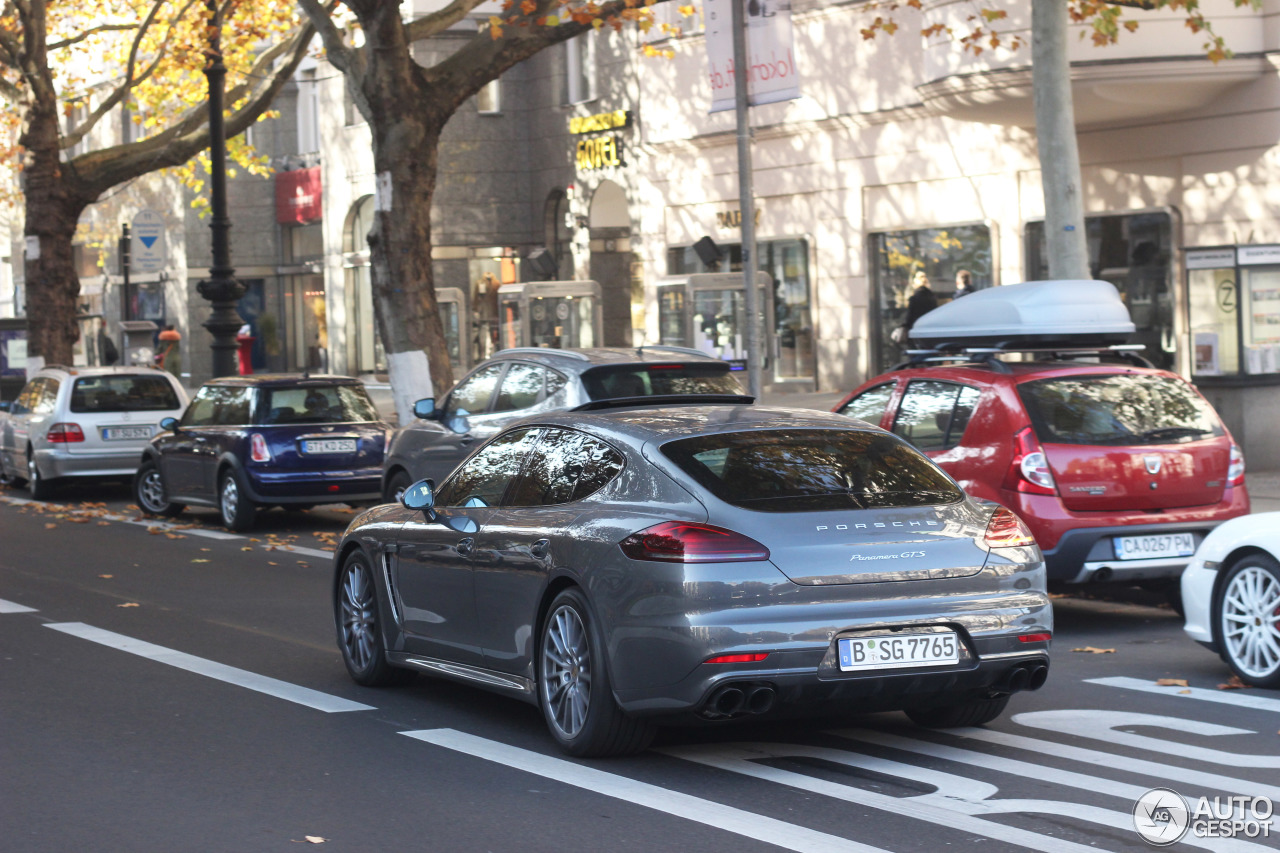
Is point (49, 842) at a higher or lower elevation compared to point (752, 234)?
Result: lower

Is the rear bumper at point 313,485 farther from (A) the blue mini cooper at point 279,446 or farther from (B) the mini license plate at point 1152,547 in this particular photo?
(B) the mini license plate at point 1152,547

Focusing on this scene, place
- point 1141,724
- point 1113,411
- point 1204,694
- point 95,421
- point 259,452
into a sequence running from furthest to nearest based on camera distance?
point 95,421, point 259,452, point 1113,411, point 1204,694, point 1141,724

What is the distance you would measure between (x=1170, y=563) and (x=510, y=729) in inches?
166

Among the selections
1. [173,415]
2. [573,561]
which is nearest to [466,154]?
[173,415]

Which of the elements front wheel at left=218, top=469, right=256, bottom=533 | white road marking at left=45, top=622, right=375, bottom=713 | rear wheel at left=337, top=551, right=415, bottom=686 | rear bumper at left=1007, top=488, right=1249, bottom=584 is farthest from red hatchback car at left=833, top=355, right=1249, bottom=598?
front wheel at left=218, top=469, right=256, bottom=533

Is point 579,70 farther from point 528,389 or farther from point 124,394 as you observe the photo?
point 528,389

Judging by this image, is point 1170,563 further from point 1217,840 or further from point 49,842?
point 49,842

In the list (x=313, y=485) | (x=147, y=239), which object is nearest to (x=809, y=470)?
(x=313, y=485)

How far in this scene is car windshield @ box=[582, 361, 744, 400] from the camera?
12.5 meters

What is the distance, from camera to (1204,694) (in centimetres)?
808

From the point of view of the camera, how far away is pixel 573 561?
673 cm

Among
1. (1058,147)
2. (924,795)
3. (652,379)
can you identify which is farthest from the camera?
(1058,147)

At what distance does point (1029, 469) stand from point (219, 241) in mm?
16958

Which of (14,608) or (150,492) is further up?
(150,492)
